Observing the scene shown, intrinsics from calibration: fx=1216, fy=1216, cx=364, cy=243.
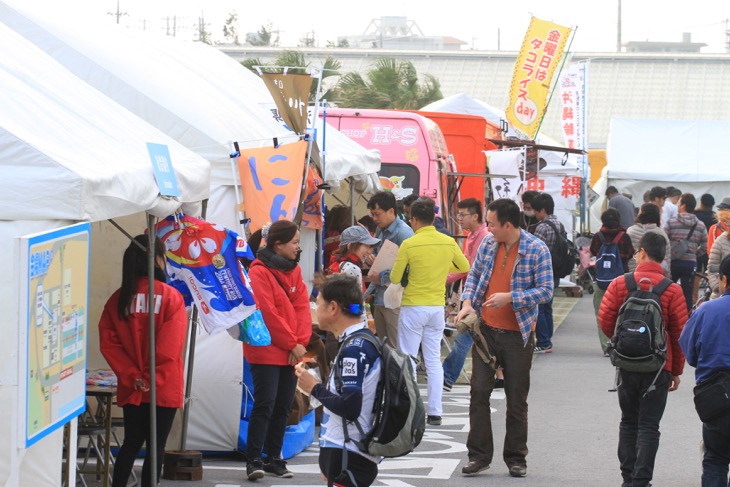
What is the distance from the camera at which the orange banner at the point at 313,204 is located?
10128 millimetres

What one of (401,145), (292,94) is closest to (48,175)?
(292,94)

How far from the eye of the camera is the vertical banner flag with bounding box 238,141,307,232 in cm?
886

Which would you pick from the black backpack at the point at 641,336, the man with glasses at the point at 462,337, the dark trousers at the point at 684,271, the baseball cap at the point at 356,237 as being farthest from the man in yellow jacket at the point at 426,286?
the dark trousers at the point at 684,271

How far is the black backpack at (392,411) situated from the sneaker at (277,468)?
2968 millimetres

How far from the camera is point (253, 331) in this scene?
8.01 m

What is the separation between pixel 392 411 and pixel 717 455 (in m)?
2.51

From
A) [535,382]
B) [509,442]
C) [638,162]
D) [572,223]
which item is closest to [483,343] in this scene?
[509,442]

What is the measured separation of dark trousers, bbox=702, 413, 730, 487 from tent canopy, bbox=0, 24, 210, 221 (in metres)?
3.37

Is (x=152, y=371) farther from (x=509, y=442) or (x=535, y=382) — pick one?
(x=535, y=382)

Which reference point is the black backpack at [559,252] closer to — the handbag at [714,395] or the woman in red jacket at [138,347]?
the handbag at [714,395]

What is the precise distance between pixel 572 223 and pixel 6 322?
2203cm

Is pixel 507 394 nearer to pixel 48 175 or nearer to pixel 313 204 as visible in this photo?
pixel 313 204

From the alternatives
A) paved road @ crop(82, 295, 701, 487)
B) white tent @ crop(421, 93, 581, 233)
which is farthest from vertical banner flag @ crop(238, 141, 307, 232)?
white tent @ crop(421, 93, 581, 233)

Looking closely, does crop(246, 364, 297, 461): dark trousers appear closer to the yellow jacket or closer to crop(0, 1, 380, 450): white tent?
crop(0, 1, 380, 450): white tent
